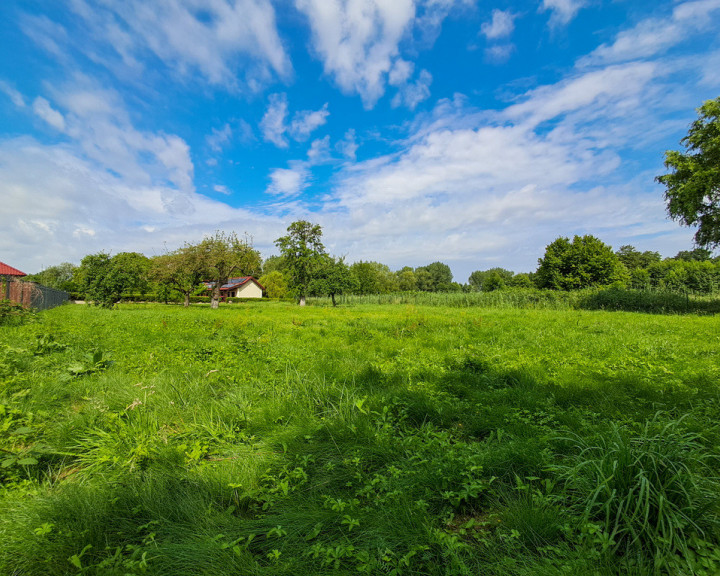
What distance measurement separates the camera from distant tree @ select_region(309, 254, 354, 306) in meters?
32.3

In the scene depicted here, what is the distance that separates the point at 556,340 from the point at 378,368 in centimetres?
566

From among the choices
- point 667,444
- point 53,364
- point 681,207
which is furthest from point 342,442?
point 681,207

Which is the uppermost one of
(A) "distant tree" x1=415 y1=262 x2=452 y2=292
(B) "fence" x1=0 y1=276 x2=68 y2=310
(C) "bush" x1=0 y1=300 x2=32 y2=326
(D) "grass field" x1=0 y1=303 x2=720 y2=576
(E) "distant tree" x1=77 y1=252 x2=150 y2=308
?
(A) "distant tree" x1=415 y1=262 x2=452 y2=292

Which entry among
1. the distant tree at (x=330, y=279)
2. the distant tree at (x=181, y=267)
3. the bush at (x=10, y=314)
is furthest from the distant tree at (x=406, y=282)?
the bush at (x=10, y=314)

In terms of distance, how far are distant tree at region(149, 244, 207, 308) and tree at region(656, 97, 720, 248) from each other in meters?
38.0

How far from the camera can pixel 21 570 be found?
1.95 meters

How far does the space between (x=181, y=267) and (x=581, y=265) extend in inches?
1963

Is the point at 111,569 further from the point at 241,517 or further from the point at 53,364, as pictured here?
the point at 53,364

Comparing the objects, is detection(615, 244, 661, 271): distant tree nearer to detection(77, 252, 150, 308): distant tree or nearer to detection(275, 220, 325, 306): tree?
detection(275, 220, 325, 306): tree

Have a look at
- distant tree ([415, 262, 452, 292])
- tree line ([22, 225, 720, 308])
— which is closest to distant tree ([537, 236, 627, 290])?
tree line ([22, 225, 720, 308])

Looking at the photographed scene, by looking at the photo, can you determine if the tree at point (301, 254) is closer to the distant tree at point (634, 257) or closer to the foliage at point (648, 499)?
the foliage at point (648, 499)

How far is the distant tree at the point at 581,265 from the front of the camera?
1674 inches

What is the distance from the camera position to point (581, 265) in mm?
43500

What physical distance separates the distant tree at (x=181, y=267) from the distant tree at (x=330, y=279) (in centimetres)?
1159
